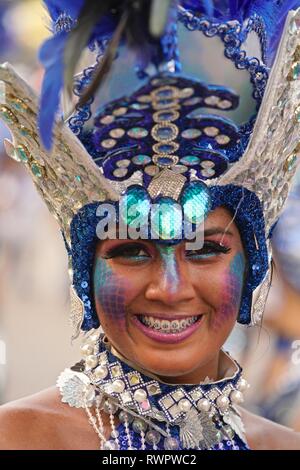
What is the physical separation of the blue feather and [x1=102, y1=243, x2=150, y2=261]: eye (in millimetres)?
458

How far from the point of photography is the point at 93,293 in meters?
2.65

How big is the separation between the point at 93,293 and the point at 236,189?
1.91ft

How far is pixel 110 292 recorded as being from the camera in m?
2.53

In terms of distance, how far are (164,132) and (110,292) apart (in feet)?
1.75

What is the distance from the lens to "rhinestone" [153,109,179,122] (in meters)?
2.31

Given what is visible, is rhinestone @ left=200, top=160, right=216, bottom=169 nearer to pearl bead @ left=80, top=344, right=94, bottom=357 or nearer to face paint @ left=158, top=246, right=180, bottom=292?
face paint @ left=158, top=246, right=180, bottom=292

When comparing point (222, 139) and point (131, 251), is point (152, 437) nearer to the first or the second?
point (131, 251)

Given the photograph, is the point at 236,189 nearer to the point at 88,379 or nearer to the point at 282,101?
the point at 282,101

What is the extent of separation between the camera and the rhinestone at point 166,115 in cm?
231

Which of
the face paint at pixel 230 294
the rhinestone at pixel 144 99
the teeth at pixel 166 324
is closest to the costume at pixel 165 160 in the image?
the rhinestone at pixel 144 99

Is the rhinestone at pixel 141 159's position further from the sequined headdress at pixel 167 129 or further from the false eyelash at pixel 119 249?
the false eyelash at pixel 119 249

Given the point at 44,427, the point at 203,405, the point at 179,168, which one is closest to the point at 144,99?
the point at 179,168

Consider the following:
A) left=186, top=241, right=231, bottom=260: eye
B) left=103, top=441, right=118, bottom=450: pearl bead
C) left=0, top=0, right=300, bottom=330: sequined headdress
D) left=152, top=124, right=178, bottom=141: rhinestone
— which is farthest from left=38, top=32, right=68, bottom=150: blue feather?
left=103, top=441, right=118, bottom=450: pearl bead
